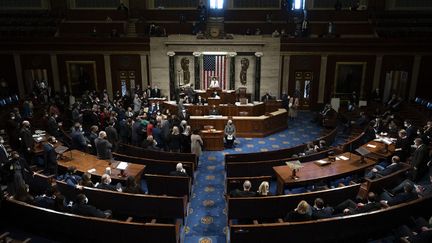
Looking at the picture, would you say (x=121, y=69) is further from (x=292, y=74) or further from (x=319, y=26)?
(x=319, y=26)

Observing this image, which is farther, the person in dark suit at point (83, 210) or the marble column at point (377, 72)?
the marble column at point (377, 72)

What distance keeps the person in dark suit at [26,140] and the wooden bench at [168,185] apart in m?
3.93

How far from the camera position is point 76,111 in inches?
520

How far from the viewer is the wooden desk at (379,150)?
31.2ft

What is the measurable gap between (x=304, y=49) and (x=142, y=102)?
8539mm

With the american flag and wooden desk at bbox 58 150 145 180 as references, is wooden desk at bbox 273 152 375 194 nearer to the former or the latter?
wooden desk at bbox 58 150 145 180

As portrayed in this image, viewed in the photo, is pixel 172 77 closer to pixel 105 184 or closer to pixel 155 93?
pixel 155 93

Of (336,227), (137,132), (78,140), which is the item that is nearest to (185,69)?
(137,132)

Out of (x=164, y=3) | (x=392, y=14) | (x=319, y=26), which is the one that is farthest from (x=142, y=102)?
(x=392, y=14)

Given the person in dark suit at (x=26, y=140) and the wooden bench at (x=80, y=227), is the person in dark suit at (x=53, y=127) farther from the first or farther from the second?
the wooden bench at (x=80, y=227)

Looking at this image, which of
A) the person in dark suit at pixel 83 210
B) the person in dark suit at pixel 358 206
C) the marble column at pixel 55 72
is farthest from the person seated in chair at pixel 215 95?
the person in dark suit at pixel 83 210

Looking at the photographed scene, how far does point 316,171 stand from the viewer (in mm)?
8266

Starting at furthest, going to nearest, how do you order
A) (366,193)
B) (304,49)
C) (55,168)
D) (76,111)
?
(304,49), (76,111), (55,168), (366,193)

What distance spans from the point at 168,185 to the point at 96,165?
76.3 inches
